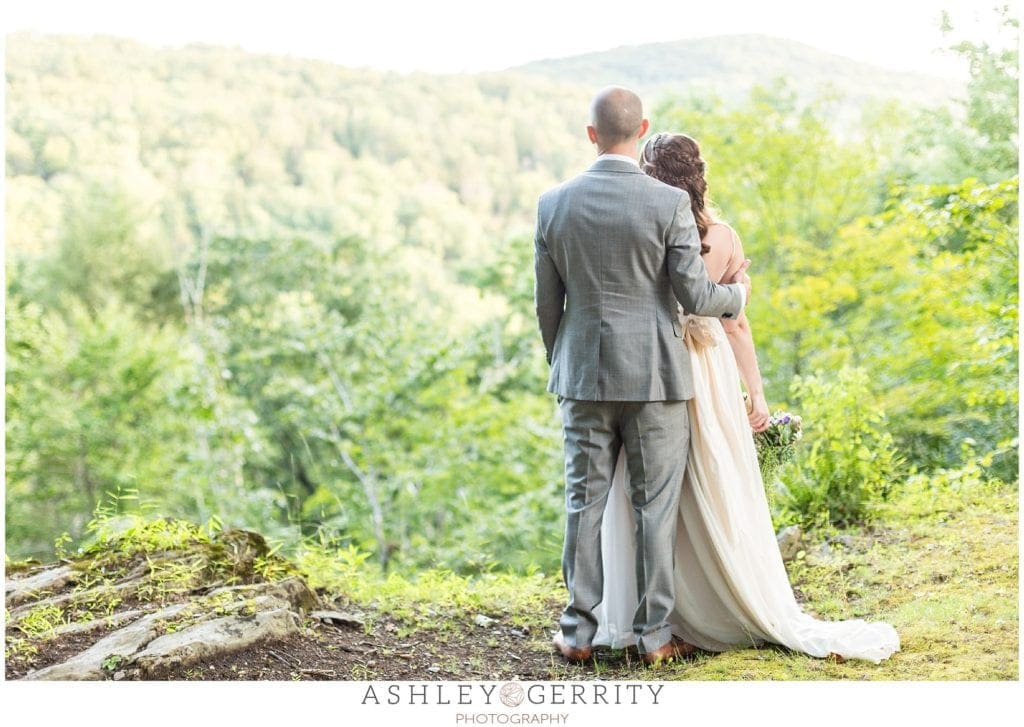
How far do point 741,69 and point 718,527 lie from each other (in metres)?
7.10

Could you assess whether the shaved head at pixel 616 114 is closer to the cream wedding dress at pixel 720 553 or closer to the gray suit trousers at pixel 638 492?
the cream wedding dress at pixel 720 553

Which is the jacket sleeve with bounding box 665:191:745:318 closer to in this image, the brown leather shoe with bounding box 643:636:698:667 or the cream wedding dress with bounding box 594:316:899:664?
the cream wedding dress with bounding box 594:316:899:664

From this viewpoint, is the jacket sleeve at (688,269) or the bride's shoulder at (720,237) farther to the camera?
the bride's shoulder at (720,237)

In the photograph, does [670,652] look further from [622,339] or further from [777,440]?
[622,339]

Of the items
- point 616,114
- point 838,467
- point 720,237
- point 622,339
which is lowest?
point 838,467

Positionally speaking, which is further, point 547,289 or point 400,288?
point 400,288

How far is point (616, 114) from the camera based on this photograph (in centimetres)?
253

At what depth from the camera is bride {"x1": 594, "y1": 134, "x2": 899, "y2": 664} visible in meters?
2.65

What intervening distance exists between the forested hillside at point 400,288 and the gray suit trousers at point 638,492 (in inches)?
47.3

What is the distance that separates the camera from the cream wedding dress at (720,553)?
104 inches

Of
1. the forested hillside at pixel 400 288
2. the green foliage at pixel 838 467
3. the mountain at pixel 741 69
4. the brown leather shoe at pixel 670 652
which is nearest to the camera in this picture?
the brown leather shoe at pixel 670 652

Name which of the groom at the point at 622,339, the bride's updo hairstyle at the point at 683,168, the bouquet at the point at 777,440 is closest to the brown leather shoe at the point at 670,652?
the groom at the point at 622,339

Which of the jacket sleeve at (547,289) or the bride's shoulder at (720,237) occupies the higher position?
the bride's shoulder at (720,237)

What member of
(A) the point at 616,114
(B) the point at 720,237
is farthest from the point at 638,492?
(A) the point at 616,114
